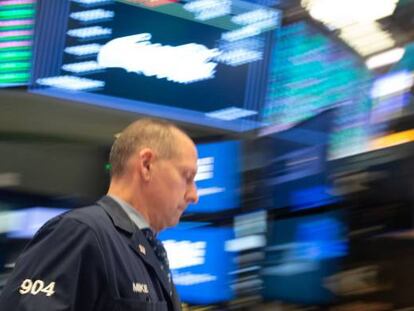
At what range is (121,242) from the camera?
5.06ft

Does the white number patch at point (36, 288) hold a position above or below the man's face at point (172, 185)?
below

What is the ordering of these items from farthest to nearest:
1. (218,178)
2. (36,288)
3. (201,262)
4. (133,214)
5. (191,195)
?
(218,178) → (201,262) → (191,195) → (133,214) → (36,288)

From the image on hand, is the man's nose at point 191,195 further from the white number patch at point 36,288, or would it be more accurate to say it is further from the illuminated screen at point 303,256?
the illuminated screen at point 303,256

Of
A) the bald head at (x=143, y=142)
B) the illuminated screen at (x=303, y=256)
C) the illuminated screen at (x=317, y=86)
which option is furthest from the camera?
the illuminated screen at (x=317, y=86)

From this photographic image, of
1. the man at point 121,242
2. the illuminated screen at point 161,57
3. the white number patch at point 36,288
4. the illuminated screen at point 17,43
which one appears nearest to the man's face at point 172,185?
the man at point 121,242

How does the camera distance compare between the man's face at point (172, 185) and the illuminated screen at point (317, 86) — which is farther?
the illuminated screen at point (317, 86)

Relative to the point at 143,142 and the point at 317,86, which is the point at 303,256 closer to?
the point at 317,86

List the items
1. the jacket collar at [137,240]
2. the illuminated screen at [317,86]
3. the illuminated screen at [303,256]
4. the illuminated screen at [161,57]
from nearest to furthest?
the jacket collar at [137,240], the illuminated screen at [303,256], the illuminated screen at [317,86], the illuminated screen at [161,57]

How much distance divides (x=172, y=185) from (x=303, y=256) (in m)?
1.52

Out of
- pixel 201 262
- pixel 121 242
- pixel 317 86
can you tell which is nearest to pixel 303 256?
pixel 201 262

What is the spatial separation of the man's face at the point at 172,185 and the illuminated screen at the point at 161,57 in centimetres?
203

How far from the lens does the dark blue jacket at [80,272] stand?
1.39m

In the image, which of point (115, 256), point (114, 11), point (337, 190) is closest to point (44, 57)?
point (114, 11)

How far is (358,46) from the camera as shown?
3.12 metres
